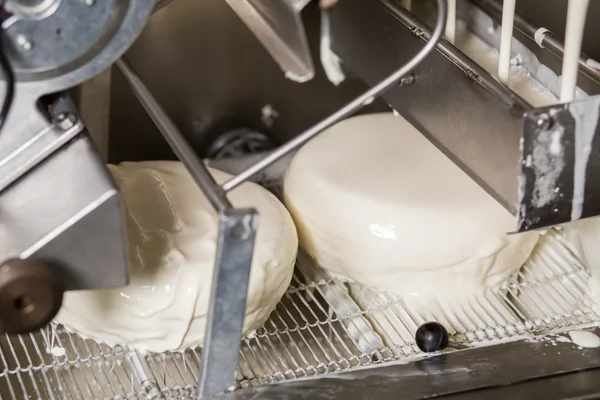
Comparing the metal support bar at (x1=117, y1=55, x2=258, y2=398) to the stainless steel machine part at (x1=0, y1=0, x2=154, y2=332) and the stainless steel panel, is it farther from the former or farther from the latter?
the stainless steel panel

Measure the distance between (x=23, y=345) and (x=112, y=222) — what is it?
13.6 inches

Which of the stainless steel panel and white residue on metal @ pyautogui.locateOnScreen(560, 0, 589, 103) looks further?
the stainless steel panel

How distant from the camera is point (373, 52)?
1224mm

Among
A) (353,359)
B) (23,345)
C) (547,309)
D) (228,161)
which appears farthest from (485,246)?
(23,345)

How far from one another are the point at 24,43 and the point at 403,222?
58 centimetres

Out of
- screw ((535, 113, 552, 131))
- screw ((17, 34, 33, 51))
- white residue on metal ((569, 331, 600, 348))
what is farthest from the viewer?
white residue on metal ((569, 331, 600, 348))

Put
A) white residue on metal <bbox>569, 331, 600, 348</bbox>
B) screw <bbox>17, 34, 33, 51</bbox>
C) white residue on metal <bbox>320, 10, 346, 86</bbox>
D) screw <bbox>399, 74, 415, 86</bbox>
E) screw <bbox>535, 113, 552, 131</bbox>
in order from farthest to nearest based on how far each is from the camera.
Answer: white residue on metal <bbox>320, 10, 346, 86</bbox>, screw <bbox>399, 74, 415, 86</bbox>, white residue on metal <bbox>569, 331, 600, 348</bbox>, screw <bbox>535, 113, 552, 131</bbox>, screw <bbox>17, 34, 33, 51</bbox>

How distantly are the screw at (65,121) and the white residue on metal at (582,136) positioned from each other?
0.50 meters

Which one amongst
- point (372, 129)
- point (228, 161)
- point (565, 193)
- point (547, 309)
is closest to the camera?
point (565, 193)

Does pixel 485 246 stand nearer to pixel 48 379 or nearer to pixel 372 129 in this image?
pixel 372 129

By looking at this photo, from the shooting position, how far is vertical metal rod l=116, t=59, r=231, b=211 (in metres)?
0.76

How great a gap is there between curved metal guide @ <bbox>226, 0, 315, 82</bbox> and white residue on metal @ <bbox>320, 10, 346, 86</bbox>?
48 cm

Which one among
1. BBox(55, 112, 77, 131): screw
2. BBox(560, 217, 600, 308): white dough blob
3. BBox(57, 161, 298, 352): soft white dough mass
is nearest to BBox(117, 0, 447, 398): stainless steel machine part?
BBox(55, 112, 77, 131): screw

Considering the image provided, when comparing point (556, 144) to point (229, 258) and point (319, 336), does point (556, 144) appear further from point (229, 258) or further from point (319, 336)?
point (319, 336)
